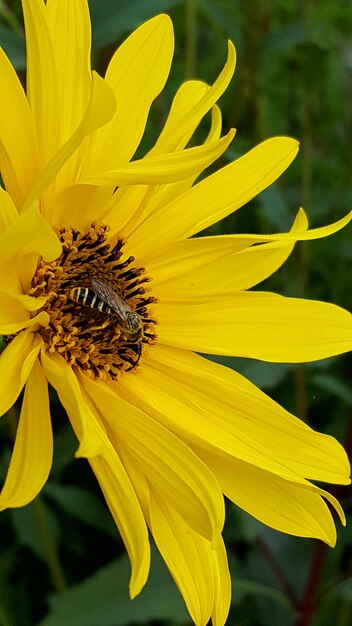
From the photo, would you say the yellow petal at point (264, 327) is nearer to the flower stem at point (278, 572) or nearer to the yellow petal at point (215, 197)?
the yellow petal at point (215, 197)

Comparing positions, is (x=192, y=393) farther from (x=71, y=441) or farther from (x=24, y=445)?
(x=71, y=441)

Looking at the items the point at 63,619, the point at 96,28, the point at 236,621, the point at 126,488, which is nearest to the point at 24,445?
the point at 126,488

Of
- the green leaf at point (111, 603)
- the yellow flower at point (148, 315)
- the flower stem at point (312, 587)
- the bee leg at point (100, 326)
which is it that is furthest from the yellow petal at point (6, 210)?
the flower stem at point (312, 587)

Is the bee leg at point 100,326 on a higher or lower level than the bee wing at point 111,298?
lower

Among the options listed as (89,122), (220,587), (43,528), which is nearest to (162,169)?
(89,122)

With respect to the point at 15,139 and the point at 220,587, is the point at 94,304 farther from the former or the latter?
the point at 220,587

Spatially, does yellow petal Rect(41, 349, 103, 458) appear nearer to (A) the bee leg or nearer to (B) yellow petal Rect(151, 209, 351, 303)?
(A) the bee leg

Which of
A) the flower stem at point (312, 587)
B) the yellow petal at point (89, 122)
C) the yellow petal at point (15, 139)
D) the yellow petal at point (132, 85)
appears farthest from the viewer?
the flower stem at point (312, 587)

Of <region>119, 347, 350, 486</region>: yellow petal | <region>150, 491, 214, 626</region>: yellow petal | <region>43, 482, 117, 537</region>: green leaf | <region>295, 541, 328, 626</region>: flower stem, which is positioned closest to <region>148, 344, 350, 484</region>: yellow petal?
<region>119, 347, 350, 486</region>: yellow petal
